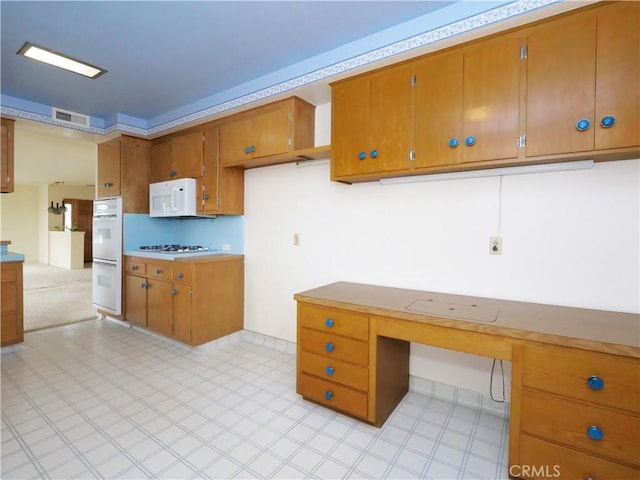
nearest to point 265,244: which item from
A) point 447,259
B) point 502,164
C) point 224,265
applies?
point 224,265

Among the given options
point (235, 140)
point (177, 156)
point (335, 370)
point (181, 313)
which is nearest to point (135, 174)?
point (177, 156)

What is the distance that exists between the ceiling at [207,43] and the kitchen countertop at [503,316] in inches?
59.9

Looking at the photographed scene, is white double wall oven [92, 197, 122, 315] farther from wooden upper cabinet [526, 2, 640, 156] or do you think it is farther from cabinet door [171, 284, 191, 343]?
wooden upper cabinet [526, 2, 640, 156]

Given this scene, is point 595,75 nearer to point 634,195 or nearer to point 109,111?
point 634,195

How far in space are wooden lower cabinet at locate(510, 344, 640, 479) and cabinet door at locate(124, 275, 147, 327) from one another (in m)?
3.44

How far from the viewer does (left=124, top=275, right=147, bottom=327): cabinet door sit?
349 cm

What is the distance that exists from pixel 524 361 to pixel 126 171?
13.4ft

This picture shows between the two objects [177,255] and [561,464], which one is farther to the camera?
[177,255]

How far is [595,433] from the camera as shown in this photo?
51.8 inches

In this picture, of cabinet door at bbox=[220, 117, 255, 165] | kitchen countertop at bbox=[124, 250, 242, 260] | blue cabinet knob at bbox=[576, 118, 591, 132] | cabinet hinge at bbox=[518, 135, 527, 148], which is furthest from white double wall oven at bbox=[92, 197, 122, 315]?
blue cabinet knob at bbox=[576, 118, 591, 132]

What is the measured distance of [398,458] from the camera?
1681mm

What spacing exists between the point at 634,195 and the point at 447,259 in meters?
0.99

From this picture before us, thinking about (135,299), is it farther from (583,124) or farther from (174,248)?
(583,124)

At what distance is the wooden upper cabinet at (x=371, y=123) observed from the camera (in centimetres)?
203
